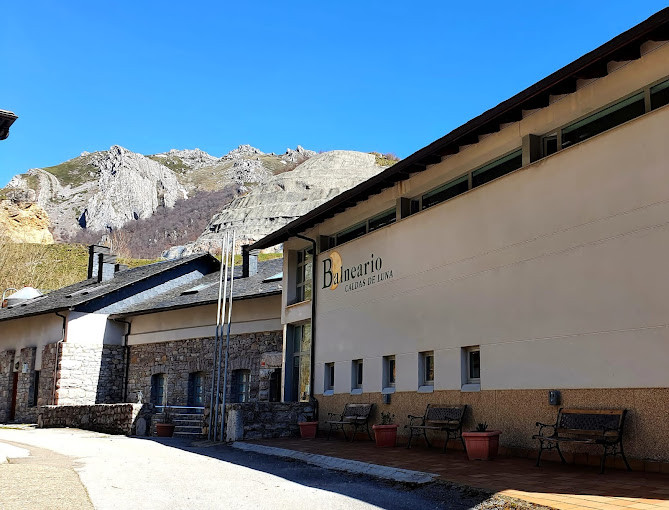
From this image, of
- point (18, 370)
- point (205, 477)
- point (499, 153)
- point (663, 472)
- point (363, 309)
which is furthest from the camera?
point (18, 370)

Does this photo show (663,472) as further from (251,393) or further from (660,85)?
(251,393)

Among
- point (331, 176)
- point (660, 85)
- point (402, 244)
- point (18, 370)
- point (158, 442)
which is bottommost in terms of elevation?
point (158, 442)

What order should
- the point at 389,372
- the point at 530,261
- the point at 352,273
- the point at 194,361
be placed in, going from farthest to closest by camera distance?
the point at 194,361
the point at 352,273
the point at 389,372
the point at 530,261

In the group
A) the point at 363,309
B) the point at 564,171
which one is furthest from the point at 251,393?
the point at 564,171

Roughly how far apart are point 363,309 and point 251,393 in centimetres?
630

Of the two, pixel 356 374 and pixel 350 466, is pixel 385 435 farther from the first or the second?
pixel 350 466

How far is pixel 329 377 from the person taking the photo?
1503 cm

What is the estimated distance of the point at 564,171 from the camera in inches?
365

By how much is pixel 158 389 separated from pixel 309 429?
31.4 ft

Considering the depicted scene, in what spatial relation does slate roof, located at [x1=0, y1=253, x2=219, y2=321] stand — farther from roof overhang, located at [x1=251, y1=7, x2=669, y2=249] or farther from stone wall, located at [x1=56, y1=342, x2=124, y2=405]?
roof overhang, located at [x1=251, y1=7, x2=669, y2=249]

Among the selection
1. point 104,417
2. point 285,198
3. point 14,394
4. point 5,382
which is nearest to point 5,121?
point 104,417

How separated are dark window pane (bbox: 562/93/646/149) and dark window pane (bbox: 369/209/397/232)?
14.9ft

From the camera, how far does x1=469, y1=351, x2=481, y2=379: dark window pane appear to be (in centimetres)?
1069

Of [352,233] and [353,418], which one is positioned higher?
[352,233]
